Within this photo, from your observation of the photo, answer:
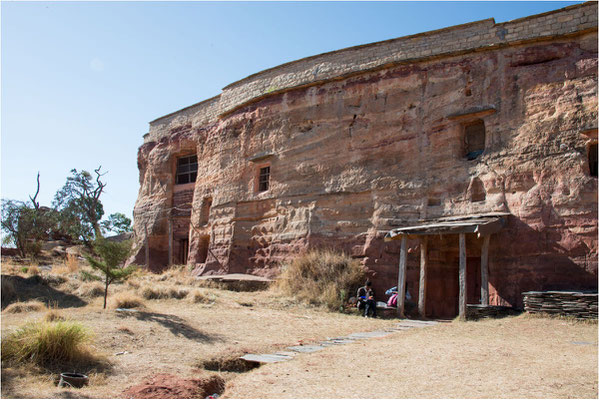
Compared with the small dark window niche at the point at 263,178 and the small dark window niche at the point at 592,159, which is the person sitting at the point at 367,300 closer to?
the small dark window niche at the point at 592,159

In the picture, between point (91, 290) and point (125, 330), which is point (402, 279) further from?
point (91, 290)

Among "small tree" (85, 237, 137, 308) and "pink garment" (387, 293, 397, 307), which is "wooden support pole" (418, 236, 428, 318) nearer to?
"pink garment" (387, 293, 397, 307)

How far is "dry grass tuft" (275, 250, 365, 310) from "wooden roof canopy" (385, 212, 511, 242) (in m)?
1.72

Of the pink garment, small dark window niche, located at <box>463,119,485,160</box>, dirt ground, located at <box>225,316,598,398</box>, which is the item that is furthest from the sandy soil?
small dark window niche, located at <box>463,119,485,160</box>

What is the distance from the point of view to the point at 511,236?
12.1m

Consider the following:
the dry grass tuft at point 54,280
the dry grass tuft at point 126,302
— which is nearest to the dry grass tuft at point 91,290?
the dry grass tuft at point 54,280

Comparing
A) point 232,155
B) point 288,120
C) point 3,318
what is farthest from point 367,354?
point 232,155

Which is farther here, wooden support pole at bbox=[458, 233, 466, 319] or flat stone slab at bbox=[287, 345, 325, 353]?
wooden support pole at bbox=[458, 233, 466, 319]

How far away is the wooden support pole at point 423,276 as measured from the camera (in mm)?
12039

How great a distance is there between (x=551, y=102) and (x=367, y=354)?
9.00 m

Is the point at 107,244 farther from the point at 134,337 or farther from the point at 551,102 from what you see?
the point at 551,102

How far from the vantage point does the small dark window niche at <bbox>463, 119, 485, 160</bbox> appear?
1374cm

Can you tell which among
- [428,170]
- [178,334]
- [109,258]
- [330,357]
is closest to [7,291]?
[109,258]

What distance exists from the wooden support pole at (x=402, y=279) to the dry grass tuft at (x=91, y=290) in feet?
24.8
